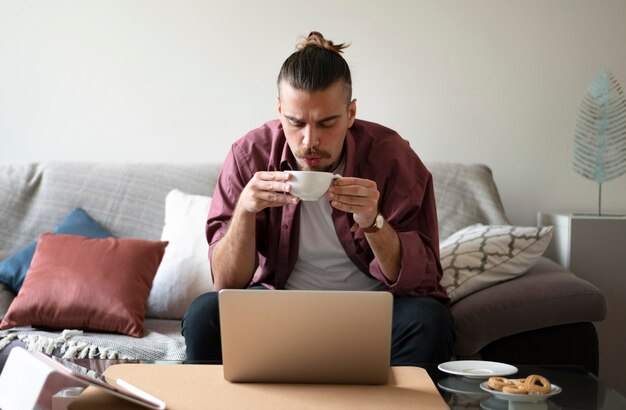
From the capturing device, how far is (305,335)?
1.32 metres

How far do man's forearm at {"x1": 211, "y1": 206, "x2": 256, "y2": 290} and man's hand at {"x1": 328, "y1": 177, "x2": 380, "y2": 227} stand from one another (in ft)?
0.85

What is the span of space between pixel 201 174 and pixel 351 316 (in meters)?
1.62

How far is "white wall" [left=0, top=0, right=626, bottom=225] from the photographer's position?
121 inches

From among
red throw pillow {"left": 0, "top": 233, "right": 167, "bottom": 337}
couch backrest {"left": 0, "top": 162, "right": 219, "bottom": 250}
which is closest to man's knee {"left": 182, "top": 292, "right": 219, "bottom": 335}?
red throw pillow {"left": 0, "top": 233, "right": 167, "bottom": 337}

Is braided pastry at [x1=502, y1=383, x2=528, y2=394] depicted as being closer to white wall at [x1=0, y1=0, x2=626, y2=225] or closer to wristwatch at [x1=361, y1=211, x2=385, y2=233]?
wristwatch at [x1=361, y1=211, x2=385, y2=233]

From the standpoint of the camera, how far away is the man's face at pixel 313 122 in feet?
6.20

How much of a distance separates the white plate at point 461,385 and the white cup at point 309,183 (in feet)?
1.46

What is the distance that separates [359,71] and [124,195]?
0.97m

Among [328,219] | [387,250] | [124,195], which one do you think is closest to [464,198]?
[328,219]

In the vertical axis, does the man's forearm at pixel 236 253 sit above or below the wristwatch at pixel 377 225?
below

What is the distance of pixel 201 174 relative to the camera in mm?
2844

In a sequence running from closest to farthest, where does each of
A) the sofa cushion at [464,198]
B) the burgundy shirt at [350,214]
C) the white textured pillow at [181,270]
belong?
the burgundy shirt at [350,214] → the white textured pillow at [181,270] → the sofa cushion at [464,198]

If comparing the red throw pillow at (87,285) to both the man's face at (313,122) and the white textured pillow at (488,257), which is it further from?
the white textured pillow at (488,257)

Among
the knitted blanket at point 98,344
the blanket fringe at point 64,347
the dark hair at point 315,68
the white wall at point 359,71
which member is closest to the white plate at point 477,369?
the dark hair at point 315,68
